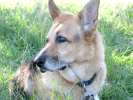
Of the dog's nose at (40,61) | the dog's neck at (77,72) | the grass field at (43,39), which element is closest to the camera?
the dog's nose at (40,61)

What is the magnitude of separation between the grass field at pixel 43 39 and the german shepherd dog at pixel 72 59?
0.46 metres

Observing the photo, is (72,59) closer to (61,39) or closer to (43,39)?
(61,39)

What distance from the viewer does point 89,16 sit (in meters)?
5.32

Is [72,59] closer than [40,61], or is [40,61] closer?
[40,61]

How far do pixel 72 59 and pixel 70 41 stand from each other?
197mm

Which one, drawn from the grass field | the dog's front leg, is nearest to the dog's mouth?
the dog's front leg

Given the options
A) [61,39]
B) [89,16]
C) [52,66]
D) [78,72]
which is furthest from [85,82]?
[89,16]

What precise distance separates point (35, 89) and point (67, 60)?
0.59 metres

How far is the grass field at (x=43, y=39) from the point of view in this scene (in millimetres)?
5988

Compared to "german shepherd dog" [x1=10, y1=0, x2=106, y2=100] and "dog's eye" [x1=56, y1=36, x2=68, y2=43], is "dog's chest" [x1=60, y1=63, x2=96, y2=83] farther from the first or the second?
"dog's eye" [x1=56, y1=36, x2=68, y2=43]

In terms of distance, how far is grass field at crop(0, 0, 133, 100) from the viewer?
5988 millimetres

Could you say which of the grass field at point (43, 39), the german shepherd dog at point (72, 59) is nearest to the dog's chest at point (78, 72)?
the german shepherd dog at point (72, 59)

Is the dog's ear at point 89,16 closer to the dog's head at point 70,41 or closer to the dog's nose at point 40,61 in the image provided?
the dog's head at point 70,41

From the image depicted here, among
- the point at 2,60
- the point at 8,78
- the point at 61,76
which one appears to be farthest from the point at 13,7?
A: the point at 61,76
